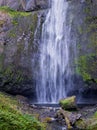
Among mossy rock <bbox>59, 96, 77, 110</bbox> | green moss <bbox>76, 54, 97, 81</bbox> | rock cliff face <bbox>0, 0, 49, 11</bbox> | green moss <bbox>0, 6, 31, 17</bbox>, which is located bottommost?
mossy rock <bbox>59, 96, 77, 110</bbox>

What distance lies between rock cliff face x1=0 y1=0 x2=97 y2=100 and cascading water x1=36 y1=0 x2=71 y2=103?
0.52m

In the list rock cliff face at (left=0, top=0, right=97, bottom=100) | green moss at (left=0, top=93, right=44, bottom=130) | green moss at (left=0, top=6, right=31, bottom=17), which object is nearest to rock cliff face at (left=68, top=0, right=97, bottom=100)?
rock cliff face at (left=0, top=0, right=97, bottom=100)

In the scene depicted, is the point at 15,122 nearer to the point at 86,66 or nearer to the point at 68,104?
the point at 68,104

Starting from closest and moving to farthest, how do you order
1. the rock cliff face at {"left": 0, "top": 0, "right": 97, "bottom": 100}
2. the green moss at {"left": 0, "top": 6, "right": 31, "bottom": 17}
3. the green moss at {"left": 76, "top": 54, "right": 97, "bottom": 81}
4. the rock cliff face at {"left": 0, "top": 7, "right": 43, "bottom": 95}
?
the green moss at {"left": 76, "top": 54, "right": 97, "bottom": 81} < the rock cliff face at {"left": 0, "top": 0, "right": 97, "bottom": 100} < the rock cliff face at {"left": 0, "top": 7, "right": 43, "bottom": 95} < the green moss at {"left": 0, "top": 6, "right": 31, "bottom": 17}

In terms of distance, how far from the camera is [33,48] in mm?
25500

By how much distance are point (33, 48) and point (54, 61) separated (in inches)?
80.6

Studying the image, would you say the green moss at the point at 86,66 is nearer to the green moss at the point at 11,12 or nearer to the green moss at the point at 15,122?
the green moss at the point at 11,12

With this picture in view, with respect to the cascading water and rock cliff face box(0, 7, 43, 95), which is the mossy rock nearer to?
the cascading water

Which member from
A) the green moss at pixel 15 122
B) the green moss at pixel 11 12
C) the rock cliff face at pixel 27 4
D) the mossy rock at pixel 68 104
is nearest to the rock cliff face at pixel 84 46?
the rock cliff face at pixel 27 4

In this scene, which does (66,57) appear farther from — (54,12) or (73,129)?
(73,129)

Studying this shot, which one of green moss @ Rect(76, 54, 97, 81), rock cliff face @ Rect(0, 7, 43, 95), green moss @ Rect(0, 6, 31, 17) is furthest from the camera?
green moss @ Rect(0, 6, 31, 17)

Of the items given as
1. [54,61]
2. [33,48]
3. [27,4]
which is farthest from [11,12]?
[54,61]

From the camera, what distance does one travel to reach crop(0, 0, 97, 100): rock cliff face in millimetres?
24391

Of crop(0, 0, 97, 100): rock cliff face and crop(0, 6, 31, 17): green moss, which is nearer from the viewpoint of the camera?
crop(0, 0, 97, 100): rock cliff face
